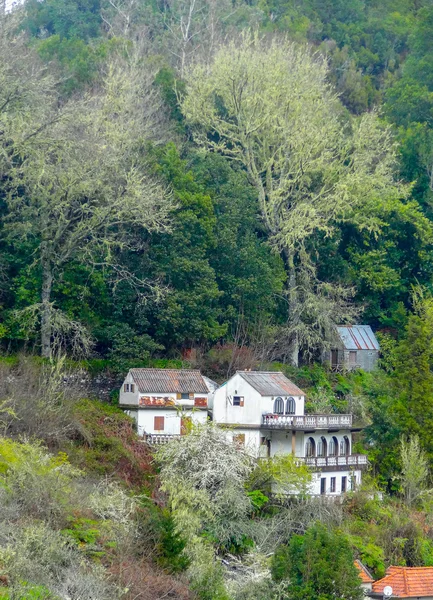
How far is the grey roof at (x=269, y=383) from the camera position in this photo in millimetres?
45875

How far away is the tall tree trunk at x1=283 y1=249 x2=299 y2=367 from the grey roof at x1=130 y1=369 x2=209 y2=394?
8.16 m

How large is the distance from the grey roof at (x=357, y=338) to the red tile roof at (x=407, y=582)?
17183mm

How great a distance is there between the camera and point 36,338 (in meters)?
47.2

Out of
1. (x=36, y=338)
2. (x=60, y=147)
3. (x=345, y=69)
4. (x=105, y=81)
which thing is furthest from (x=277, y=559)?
(x=345, y=69)

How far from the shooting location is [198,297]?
162ft

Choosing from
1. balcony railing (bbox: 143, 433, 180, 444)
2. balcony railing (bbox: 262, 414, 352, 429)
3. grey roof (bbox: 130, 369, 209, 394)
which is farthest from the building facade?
balcony railing (bbox: 143, 433, 180, 444)

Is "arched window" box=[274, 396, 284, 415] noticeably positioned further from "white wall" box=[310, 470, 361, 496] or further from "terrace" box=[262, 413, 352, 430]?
"white wall" box=[310, 470, 361, 496]

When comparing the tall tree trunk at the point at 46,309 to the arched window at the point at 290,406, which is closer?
the arched window at the point at 290,406

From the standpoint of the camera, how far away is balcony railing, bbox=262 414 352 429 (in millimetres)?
44969

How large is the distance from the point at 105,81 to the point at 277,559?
92.5 ft

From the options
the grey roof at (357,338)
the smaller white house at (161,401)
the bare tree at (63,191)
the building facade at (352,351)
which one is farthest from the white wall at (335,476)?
the grey roof at (357,338)

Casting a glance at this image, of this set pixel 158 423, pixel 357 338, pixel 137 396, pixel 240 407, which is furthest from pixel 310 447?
pixel 357 338

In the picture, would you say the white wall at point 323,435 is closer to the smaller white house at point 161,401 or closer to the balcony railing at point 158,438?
the smaller white house at point 161,401

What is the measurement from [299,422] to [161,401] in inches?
196
